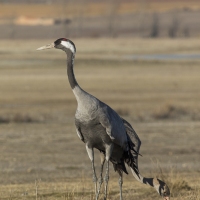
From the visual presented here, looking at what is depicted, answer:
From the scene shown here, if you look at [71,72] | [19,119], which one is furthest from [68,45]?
[19,119]

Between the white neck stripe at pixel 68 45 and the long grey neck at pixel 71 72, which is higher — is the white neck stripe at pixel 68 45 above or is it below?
above

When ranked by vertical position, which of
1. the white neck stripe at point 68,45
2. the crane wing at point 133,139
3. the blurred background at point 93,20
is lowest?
the crane wing at point 133,139

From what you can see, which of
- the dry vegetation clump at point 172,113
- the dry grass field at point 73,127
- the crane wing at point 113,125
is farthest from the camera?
the dry vegetation clump at point 172,113

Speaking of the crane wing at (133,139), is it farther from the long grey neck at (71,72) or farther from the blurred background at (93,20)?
the blurred background at (93,20)

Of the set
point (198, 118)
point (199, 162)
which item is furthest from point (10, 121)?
point (199, 162)

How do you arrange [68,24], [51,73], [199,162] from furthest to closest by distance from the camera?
1. [68,24]
2. [51,73]
3. [199,162]

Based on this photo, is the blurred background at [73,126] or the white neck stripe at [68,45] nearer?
the white neck stripe at [68,45]

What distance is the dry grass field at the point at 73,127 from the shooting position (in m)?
12.9

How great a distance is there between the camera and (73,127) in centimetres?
2264

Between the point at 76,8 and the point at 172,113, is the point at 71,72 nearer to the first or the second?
the point at 172,113

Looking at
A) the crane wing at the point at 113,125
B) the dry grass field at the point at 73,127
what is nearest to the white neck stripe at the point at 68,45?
the crane wing at the point at 113,125

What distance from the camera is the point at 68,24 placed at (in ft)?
432

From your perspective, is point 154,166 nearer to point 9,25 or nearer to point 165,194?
point 165,194

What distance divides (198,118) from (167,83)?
11.8m
